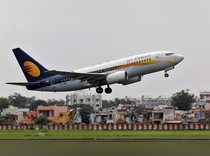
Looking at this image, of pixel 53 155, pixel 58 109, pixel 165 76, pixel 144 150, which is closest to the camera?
pixel 53 155

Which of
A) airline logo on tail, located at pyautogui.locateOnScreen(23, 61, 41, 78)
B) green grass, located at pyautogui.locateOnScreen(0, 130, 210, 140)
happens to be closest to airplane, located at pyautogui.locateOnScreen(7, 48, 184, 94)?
airline logo on tail, located at pyautogui.locateOnScreen(23, 61, 41, 78)

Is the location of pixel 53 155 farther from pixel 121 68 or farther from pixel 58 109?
pixel 58 109

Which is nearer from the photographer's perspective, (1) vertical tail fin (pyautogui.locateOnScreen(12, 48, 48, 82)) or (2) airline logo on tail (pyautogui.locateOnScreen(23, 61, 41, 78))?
(1) vertical tail fin (pyautogui.locateOnScreen(12, 48, 48, 82))

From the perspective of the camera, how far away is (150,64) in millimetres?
72438

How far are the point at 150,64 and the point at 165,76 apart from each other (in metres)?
2.14

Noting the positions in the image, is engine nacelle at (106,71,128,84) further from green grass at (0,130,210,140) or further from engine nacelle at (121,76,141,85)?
green grass at (0,130,210,140)

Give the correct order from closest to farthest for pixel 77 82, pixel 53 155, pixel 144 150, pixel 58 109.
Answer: pixel 53 155
pixel 144 150
pixel 77 82
pixel 58 109

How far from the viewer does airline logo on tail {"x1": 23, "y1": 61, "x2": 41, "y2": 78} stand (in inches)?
3268

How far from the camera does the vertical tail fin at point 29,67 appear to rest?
82550 mm

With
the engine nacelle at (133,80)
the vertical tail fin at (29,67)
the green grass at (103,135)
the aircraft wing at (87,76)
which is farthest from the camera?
the vertical tail fin at (29,67)

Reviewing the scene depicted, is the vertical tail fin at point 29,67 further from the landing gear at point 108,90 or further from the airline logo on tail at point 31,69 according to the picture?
the landing gear at point 108,90

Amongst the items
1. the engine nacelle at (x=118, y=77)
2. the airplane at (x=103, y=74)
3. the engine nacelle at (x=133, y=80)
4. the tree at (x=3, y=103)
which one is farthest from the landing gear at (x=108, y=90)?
the tree at (x=3, y=103)

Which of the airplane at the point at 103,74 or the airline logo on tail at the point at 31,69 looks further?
the airline logo on tail at the point at 31,69

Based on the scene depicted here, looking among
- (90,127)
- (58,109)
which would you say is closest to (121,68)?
(90,127)
